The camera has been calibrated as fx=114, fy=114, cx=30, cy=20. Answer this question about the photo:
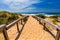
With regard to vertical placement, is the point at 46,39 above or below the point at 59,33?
below

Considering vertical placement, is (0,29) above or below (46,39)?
above

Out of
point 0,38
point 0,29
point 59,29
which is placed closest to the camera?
point 0,29

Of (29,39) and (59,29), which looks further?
(29,39)

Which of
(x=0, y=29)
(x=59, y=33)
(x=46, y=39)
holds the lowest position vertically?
(x=46, y=39)

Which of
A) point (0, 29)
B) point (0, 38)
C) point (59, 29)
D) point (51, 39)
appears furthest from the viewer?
point (0, 38)

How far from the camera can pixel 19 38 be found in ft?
20.4

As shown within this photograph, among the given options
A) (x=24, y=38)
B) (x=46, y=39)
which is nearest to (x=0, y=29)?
(x=24, y=38)

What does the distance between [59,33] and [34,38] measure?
196cm

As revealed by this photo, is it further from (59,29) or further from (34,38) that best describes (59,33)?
(34,38)

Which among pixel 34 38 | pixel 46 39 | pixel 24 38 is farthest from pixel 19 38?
pixel 46 39

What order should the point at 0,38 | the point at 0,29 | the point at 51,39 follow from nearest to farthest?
the point at 0,29 < the point at 51,39 < the point at 0,38

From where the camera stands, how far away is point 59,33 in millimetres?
4430

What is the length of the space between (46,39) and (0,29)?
116 inches

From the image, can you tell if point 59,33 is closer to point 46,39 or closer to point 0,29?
point 46,39
